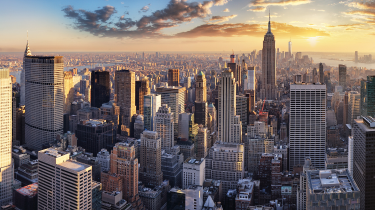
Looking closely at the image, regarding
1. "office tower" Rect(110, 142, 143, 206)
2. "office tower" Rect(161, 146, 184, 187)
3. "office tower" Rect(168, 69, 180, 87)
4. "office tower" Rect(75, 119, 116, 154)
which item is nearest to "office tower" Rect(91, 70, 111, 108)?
"office tower" Rect(168, 69, 180, 87)

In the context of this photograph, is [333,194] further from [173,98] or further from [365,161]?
[173,98]

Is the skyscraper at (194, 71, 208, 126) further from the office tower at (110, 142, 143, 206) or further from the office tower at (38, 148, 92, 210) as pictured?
the office tower at (38, 148, 92, 210)

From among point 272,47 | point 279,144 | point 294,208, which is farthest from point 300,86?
point 272,47

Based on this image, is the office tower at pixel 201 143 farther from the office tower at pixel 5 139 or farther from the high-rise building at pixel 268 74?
the high-rise building at pixel 268 74

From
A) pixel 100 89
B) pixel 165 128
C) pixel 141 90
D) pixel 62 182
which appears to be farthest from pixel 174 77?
pixel 62 182

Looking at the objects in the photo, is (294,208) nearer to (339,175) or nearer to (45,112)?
(339,175)

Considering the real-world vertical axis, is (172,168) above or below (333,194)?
below

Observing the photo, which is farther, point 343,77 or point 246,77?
point 246,77
